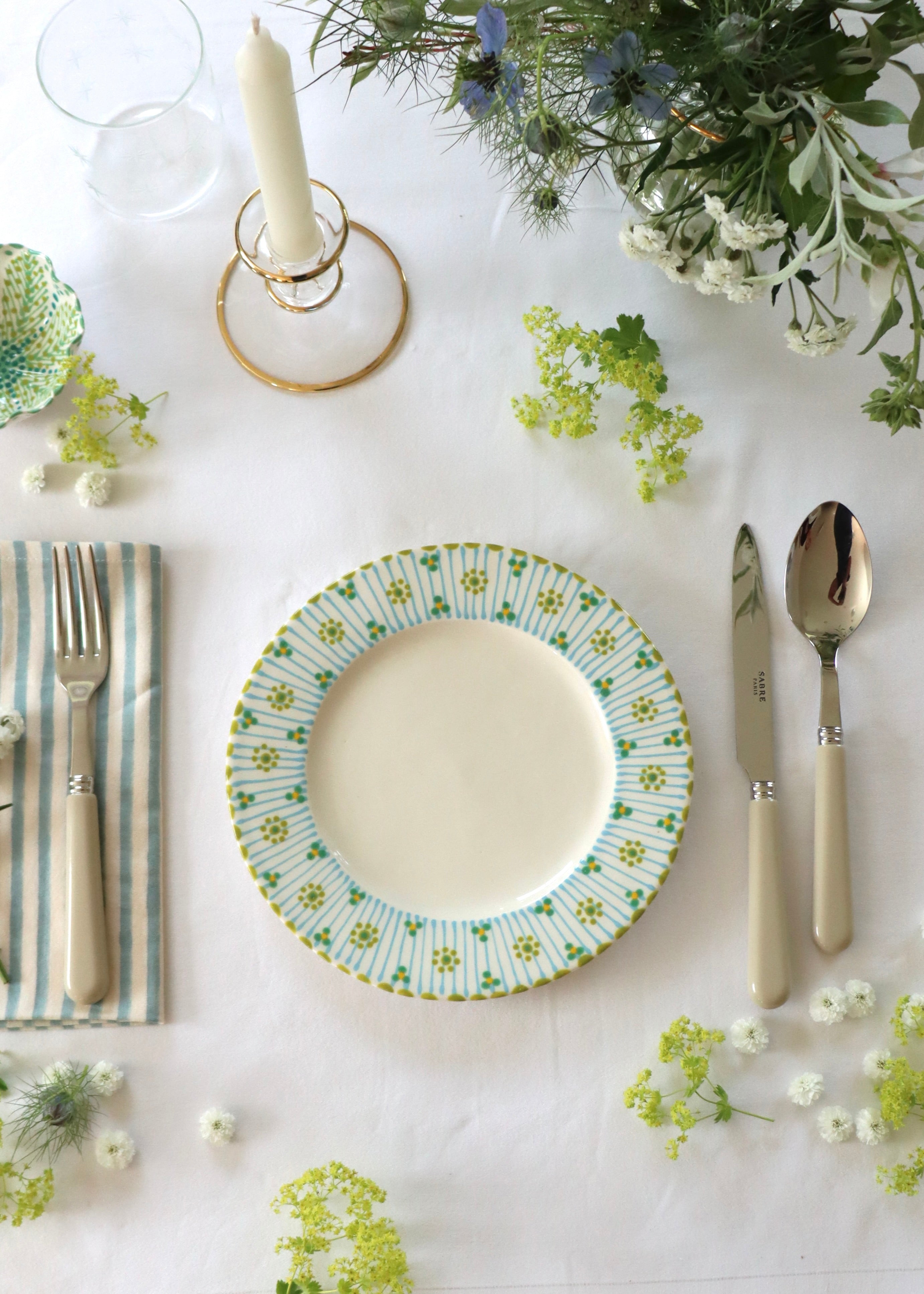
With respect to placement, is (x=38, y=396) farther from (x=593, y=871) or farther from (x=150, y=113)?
(x=593, y=871)

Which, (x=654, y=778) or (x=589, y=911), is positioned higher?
(x=654, y=778)

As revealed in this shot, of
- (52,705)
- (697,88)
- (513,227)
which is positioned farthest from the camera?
(513,227)

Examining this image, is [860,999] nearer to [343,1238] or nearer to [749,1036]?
[749,1036]

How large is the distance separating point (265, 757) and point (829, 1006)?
0.53m

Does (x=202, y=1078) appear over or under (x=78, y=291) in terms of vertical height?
under

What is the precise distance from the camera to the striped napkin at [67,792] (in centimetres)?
85

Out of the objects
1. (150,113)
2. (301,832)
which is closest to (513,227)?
(150,113)

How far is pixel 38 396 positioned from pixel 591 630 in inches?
22.3

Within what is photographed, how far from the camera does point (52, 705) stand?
35.1 inches

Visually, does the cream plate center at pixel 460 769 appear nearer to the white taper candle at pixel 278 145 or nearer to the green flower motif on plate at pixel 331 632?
the green flower motif on plate at pixel 331 632

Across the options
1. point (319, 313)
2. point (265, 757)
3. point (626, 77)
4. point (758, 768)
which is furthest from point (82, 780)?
point (626, 77)

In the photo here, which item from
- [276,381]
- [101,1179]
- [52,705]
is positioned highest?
[276,381]

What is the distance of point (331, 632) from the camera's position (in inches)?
34.2

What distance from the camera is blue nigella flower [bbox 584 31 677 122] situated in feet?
2.08
